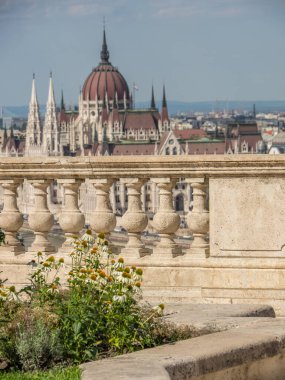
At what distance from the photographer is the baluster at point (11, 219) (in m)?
8.56

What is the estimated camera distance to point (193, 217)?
27.1ft

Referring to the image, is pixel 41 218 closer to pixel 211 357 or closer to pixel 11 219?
pixel 11 219

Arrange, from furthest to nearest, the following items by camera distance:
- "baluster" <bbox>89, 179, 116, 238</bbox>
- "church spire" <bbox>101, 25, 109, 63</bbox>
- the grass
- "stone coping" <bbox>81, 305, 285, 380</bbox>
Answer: "church spire" <bbox>101, 25, 109, 63</bbox> < "baluster" <bbox>89, 179, 116, 238</bbox> < the grass < "stone coping" <bbox>81, 305, 285, 380</bbox>

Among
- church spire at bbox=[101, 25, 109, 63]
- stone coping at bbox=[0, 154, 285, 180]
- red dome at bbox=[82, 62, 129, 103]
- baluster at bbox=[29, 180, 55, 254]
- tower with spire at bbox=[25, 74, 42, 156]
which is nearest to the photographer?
stone coping at bbox=[0, 154, 285, 180]

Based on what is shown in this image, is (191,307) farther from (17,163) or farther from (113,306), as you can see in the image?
(17,163)

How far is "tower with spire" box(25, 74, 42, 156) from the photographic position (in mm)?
164875

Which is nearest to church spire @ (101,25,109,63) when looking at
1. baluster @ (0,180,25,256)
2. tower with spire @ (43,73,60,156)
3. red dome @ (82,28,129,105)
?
red dome @ (82,28,129,105)

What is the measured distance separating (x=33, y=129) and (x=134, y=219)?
15930 cm

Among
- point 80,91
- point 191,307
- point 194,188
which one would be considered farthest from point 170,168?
point 80,91

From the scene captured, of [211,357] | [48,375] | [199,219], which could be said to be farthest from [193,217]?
[48,375]

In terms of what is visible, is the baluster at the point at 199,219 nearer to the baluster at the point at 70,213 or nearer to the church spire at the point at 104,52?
the baluster at the point at 70,213

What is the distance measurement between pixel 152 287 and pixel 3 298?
202 centimetres

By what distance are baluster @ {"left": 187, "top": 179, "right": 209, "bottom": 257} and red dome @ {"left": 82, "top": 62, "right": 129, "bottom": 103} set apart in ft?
568

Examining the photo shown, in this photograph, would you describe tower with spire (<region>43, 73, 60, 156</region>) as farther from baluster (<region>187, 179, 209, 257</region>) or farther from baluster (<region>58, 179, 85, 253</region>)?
baluster (<region>187, 179, 209, 257</region>)
